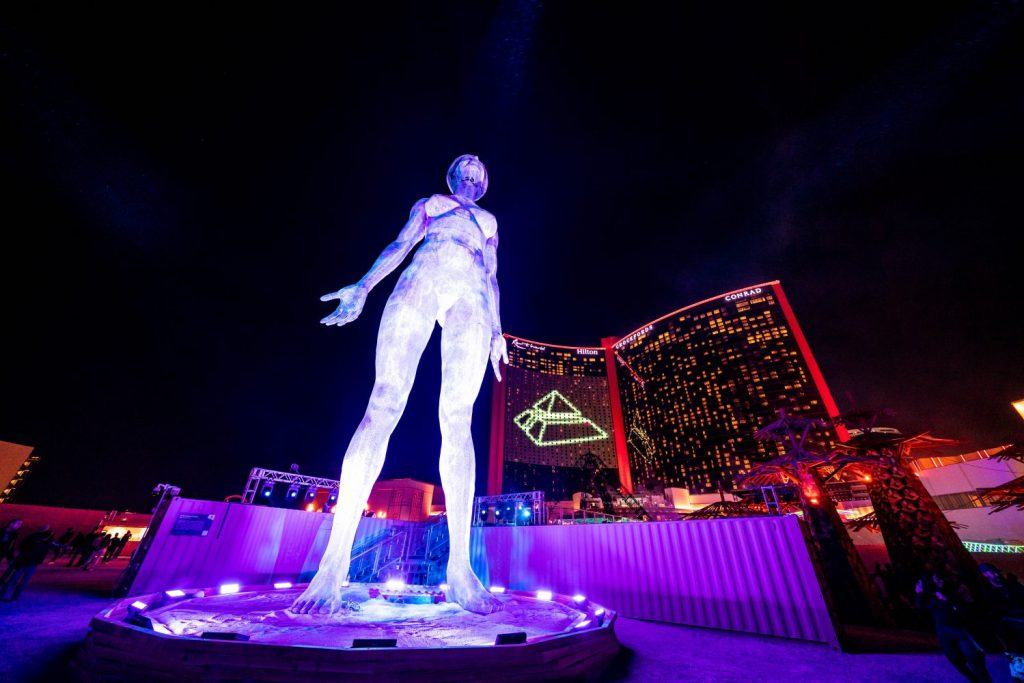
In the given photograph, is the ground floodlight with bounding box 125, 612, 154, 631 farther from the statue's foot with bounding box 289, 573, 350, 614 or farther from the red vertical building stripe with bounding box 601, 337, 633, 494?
the red vertical building stripe with bounding box 601, 337, 633, 494

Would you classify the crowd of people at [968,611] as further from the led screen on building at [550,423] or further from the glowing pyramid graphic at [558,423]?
the glowing pyramid graphic at [558,423]

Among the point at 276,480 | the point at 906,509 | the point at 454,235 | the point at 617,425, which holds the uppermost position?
the point at 617,425

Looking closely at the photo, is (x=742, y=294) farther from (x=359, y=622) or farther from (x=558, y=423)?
(x=359, y=622)

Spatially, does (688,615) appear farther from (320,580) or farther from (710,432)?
(710,432)

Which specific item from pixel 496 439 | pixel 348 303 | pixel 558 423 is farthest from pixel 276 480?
pixel 558 423

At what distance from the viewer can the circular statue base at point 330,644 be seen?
1.76 metres

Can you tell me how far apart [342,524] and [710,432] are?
5703cm

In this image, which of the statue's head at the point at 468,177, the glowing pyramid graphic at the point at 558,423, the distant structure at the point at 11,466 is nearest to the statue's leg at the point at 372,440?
the statue's head at the point at 468,177

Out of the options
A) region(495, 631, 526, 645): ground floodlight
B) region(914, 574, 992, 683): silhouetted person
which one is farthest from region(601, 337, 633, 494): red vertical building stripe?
region(495, 631, 526, 645): ground floodlight

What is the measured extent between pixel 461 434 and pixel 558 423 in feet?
133

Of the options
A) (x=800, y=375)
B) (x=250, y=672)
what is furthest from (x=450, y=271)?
(x=800, y=375)

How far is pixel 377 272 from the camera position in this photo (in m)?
4.27

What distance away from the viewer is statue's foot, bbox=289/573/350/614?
2.78m

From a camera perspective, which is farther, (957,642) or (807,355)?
(807,355)
